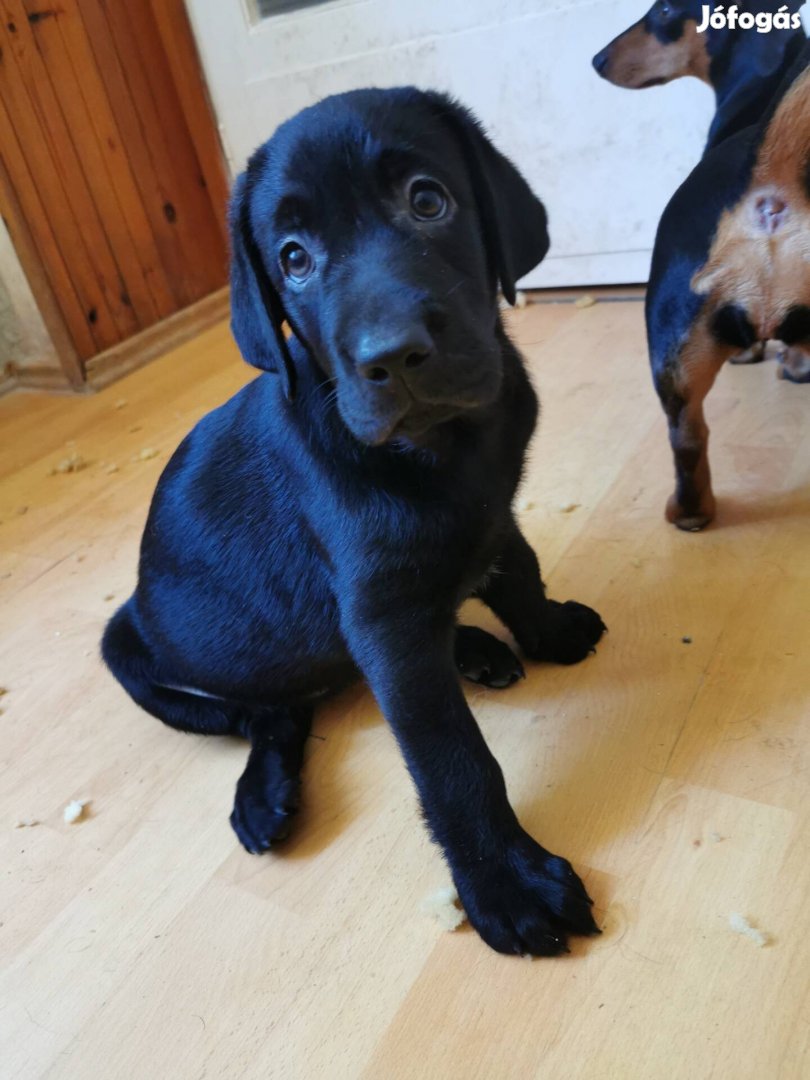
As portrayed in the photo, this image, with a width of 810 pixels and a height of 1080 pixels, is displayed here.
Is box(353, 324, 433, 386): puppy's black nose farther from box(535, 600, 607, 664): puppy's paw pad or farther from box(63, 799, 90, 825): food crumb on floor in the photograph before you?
box(63, 799, 90, 825): food crumb on floor

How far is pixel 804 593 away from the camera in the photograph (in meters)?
1.50

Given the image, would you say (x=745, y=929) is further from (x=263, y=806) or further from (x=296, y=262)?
(x=296, y=262)

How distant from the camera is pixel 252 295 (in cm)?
114

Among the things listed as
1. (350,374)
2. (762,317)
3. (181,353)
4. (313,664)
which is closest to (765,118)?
(762,317)

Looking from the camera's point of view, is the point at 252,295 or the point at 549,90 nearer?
the point at 252,295

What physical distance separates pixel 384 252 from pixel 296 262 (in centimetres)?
16

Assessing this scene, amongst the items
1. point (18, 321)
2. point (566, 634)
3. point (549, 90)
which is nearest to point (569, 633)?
point (566, 634)

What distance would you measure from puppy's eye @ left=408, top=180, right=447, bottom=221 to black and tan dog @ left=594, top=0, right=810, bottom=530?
67 cm

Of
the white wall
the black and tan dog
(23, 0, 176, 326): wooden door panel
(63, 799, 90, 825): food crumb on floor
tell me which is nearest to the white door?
(23, 0, 176, 326): wooden door panel

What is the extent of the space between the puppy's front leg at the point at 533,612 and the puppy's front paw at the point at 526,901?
17.4 inches

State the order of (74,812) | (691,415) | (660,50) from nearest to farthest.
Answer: (74,812)
(691,415)
(660,50)

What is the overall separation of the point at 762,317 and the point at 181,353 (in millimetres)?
2695

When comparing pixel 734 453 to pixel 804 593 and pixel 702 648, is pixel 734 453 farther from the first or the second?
pixel 702 648

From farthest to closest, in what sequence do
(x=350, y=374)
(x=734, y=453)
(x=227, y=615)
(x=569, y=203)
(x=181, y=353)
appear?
1. (x=181, y=353)
2. (x=569, y=203)
3. (x=734, y=453)
4. (x=227, y=615)
5. (x=350, y=374)
